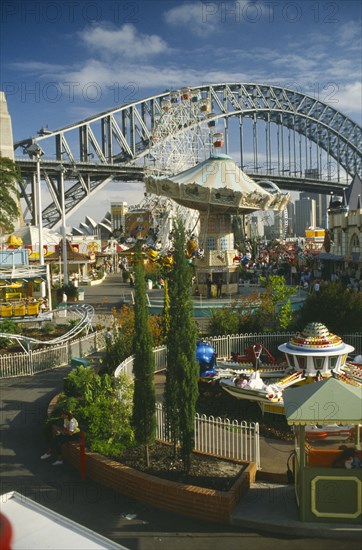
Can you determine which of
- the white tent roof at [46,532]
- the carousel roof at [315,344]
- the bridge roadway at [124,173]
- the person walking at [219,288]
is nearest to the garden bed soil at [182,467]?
the white tent roof at [46,532]

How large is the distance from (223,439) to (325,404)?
2.76 m

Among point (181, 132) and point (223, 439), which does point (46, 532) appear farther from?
point (181, 132)

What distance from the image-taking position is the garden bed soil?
26.2 feet

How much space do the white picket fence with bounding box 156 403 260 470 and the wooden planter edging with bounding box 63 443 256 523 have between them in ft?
1.00

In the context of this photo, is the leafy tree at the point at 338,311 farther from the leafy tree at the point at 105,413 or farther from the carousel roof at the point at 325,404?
the carousel roof at the point at 325,404

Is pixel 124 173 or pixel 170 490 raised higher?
pixel 124 173

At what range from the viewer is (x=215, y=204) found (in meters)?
25.6

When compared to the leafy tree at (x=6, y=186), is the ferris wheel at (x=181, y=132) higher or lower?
higher

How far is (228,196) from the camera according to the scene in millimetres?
25453

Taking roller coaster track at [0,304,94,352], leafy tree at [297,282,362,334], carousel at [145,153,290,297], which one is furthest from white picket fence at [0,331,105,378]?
carousel at [145,153,290,297]

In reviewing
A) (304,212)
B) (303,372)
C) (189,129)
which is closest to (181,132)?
(189,129)

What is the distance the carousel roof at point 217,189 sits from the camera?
25391mm

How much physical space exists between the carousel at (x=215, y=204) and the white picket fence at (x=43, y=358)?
10.1 m

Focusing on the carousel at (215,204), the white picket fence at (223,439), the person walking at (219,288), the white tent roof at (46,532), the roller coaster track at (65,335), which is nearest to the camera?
the white tent roof at (46,532)
